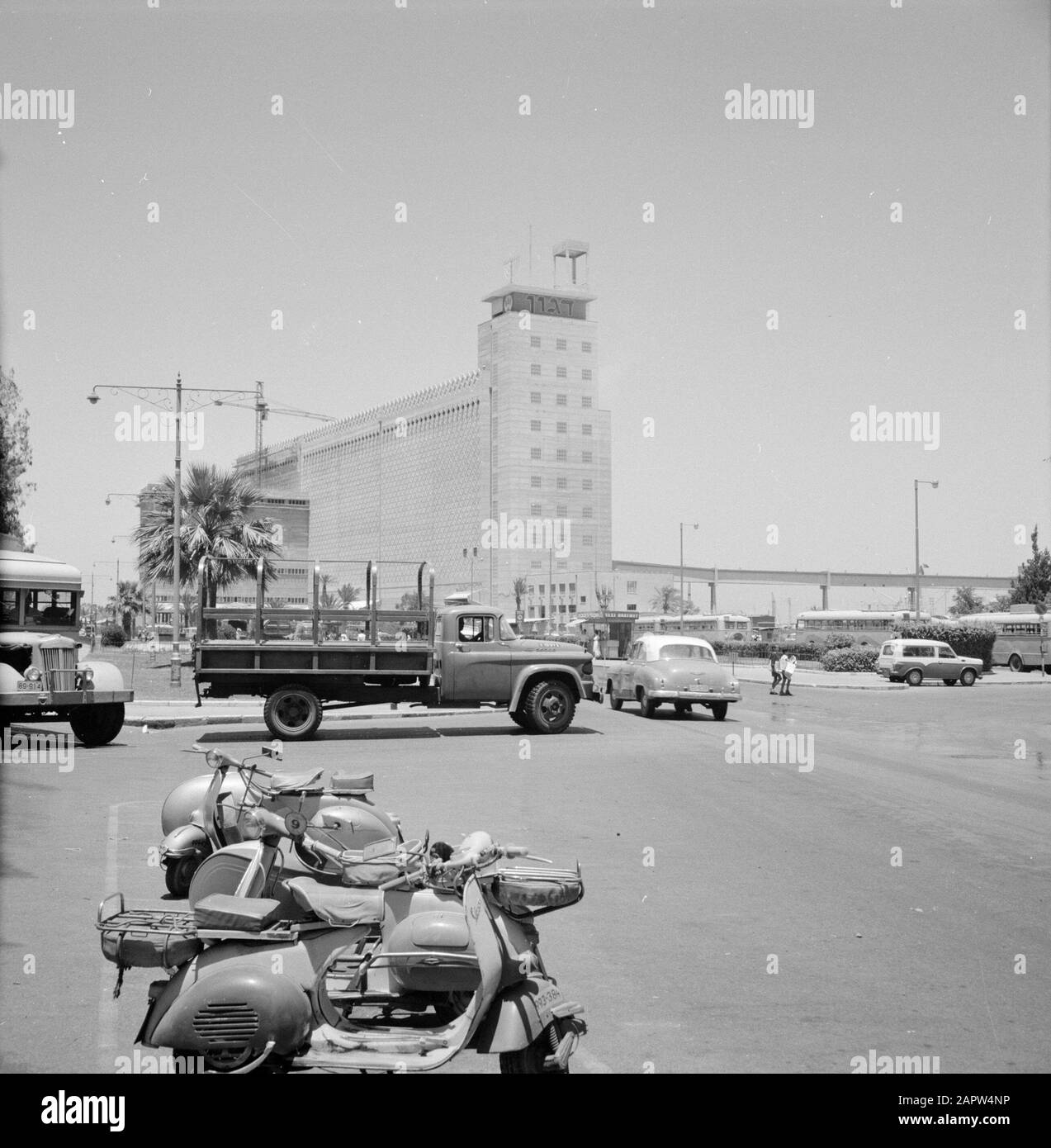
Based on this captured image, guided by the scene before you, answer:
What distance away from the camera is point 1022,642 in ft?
186

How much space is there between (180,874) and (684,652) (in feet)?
59.5

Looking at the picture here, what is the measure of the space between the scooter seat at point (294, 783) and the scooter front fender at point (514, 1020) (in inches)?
66.3

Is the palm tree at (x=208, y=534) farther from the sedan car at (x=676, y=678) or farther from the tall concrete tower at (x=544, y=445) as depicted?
the tall concrete tower at (x=544, y=445)

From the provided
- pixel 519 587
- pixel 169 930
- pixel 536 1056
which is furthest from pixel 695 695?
pixel 519 587

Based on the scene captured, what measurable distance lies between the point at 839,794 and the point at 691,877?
510cm

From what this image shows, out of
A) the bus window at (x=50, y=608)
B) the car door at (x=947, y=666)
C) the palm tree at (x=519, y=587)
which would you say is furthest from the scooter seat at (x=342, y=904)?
the palm tree at (x=519, y=587)

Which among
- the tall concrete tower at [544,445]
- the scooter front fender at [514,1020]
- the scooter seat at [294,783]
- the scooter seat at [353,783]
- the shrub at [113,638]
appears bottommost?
the shrub at [113,638]

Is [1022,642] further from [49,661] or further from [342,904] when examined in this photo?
[342,904]

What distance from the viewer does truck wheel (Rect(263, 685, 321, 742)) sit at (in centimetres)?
1875

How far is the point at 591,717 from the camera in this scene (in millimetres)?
23859

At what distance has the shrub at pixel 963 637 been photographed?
172 feet

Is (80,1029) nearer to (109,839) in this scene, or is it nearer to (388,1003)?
(388,1003)

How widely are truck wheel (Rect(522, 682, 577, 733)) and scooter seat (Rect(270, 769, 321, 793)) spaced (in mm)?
13879
